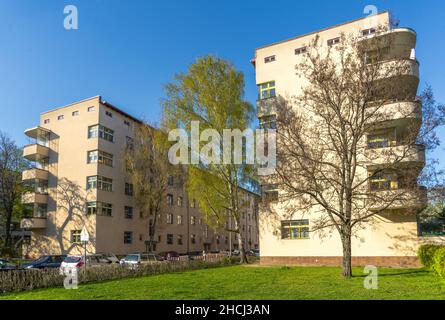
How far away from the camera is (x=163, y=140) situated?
37.0 meters

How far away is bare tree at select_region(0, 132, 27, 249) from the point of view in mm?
47750

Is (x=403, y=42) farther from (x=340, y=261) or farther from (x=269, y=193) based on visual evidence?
(x=340, y=261)

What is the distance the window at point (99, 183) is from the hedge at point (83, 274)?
18781 millimetres

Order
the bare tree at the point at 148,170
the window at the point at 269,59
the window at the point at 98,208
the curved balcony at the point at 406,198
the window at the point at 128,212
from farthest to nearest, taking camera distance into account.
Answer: the window at the point at 128,212 → the bare tree at the point at 148,170 → the window at the point at 98,208 → the window at the point at 269,59 → the curved balcony at the point at 406,198

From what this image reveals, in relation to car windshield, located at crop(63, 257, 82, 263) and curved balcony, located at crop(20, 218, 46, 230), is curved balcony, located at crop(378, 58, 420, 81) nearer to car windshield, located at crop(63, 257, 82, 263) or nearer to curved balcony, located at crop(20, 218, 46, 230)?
car windshield, located at crop(63, 257, 82, 263)

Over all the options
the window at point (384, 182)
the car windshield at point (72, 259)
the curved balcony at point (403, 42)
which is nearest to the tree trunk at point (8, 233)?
the car windshield at point (72, 259)

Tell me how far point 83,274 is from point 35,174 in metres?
30.2

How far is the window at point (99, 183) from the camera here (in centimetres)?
4206

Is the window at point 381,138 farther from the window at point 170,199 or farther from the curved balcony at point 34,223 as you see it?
the curved balcony at point 34,223

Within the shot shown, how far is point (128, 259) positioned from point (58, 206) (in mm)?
19921

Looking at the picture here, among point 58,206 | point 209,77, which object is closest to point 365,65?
point 209,77

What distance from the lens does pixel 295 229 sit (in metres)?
29.9

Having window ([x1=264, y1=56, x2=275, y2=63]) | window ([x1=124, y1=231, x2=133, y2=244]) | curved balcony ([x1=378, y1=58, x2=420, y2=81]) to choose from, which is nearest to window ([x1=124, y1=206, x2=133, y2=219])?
window ([x1=124, y1=231, x2=133, y2=244])

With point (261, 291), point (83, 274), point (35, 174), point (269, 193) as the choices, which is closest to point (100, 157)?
point (35, 174)
